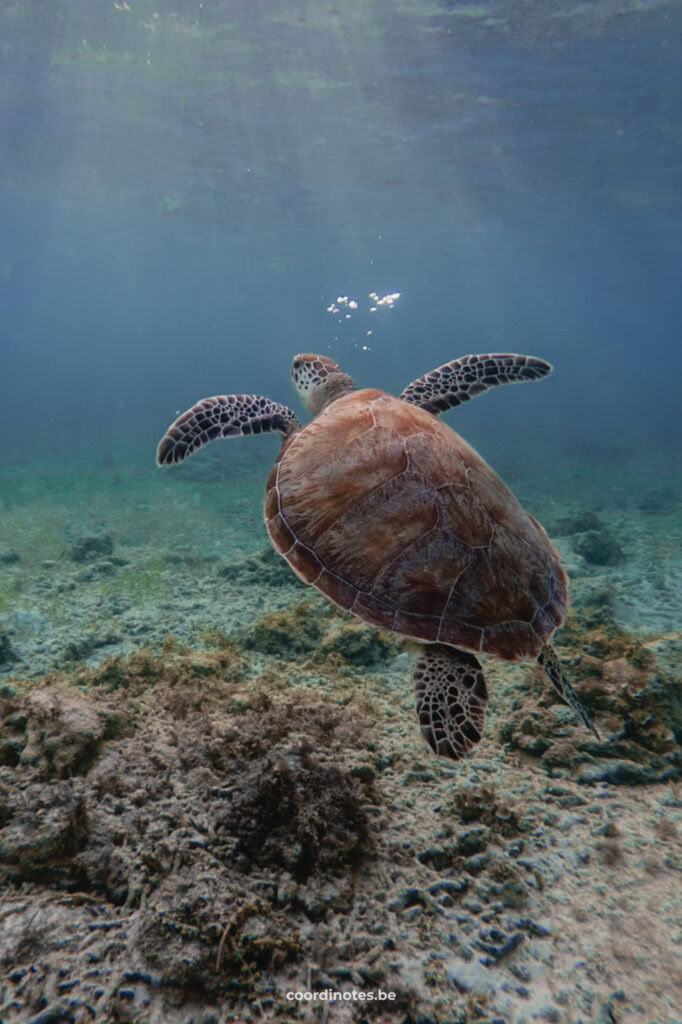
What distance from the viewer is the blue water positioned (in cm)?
1333

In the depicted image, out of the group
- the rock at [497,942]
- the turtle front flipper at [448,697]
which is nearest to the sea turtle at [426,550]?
the turtle front flipper at [448,697]

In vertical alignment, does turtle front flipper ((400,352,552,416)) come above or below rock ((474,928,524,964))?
above

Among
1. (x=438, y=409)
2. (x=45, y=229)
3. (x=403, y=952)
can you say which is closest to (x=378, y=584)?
(x=403, y=952)

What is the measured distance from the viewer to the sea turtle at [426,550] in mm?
2684

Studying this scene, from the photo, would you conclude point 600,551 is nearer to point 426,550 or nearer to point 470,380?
point 470,380

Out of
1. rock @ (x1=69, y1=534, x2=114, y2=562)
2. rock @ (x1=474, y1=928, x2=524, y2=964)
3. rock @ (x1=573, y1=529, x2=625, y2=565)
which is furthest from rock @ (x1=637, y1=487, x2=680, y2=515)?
rock @ (x1=474, y1=928, x2=524, y2=964)

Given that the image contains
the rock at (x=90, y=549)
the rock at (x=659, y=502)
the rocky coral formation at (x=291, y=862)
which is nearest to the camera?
the rocky coral formation at (x=291, y=862)

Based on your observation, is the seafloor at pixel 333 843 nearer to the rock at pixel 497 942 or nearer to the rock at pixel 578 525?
the rock at pixel 497 942

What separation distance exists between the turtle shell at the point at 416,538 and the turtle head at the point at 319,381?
4.50 feet

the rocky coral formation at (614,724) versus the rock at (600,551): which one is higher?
the rock at (600,551)

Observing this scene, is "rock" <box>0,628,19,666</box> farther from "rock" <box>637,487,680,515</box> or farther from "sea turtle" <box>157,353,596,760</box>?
"rock" <box>637,487,680,515</box>

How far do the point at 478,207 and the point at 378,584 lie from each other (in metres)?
29.4

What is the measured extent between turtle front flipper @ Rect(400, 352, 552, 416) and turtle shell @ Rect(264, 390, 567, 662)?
1440mm

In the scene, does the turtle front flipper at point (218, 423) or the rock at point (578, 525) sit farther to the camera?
the rock at point (578, 525)
